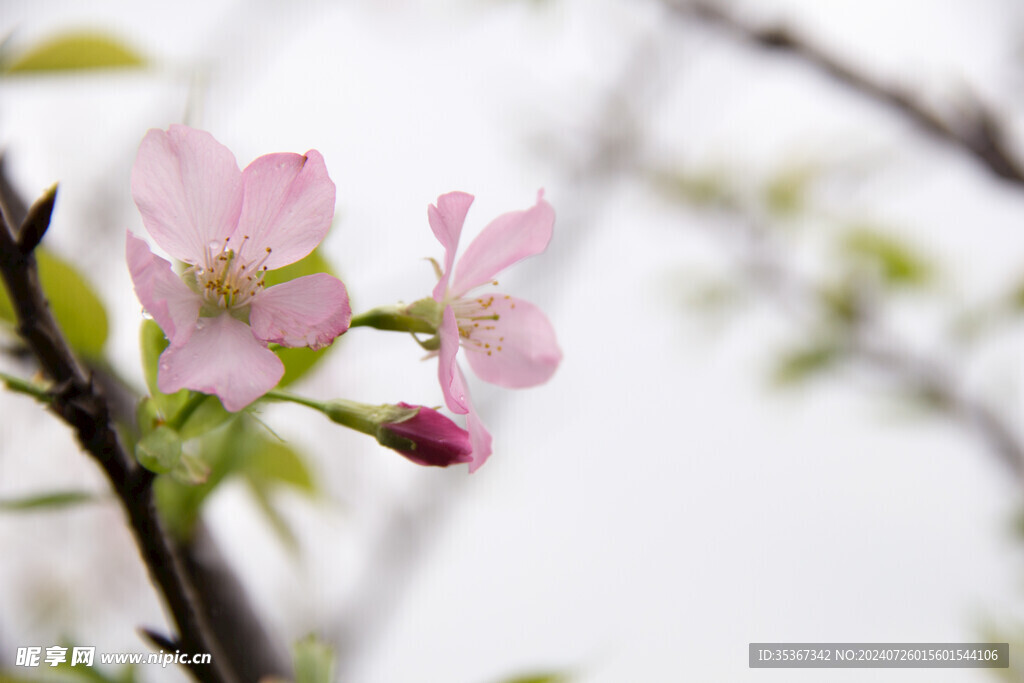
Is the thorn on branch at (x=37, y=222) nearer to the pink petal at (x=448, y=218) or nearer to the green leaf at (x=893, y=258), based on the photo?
the pink petal at (x=448, y=218)

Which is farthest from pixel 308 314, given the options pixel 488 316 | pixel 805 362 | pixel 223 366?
pixel 805 362

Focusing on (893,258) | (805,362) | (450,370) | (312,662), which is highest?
(893,258)

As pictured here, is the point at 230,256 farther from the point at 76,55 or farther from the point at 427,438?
the point at 76,55

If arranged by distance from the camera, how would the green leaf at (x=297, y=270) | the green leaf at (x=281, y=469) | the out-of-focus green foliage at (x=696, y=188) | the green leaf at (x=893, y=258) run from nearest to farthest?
the green leaf at (x=297, y=270) → the green leaf at (x=281, y=469) → the green leaf at (x=893, y=258) → the out-of-focus green foliage at (x=696, y=188)

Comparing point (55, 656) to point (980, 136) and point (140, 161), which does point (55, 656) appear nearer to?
point (140, 161)

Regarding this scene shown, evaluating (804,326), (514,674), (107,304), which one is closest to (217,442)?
(107,304)

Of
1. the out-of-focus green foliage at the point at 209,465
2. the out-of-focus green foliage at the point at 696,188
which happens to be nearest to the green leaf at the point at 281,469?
the out-of-focus green foliage at the point at 209,465
